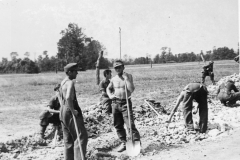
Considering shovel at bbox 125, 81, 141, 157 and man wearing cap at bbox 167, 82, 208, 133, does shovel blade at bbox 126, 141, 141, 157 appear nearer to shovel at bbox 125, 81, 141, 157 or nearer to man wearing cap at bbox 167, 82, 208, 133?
shovel at bbox 125, 81, 141, 157

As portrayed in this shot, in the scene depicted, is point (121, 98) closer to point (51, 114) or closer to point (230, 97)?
point (51, 114)

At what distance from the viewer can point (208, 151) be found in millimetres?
4793

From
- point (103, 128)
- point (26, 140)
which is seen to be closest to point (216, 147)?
point (103, 128)

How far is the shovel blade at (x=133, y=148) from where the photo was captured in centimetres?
499

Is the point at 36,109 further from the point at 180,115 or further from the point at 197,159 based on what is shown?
the point at 197,159

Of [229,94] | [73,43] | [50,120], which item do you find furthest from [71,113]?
[73,43]

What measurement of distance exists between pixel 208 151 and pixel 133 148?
50.6 inches

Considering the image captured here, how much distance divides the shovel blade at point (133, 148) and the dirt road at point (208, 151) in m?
0.18

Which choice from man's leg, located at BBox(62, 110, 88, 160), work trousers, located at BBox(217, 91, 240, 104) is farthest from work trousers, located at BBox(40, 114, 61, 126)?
work trousers, located at BBox(217, 91, 240, 104)

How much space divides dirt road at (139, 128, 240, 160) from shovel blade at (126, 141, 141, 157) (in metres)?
0.18

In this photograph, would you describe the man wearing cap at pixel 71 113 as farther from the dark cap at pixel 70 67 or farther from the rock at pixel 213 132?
the rock at pixel 213 132

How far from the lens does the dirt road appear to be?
4566 mm

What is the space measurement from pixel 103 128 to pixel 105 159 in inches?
93.9

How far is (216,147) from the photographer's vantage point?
4.94 metres
